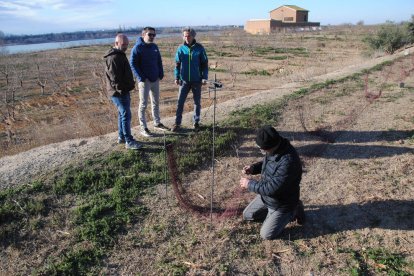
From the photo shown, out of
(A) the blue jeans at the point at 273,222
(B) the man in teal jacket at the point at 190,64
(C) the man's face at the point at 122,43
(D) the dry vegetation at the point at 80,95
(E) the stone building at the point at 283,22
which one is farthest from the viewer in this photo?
(E) the stone building at the point at 283,22

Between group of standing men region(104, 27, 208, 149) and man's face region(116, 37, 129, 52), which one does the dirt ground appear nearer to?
group of standing men region(104, 27, 208, 149)

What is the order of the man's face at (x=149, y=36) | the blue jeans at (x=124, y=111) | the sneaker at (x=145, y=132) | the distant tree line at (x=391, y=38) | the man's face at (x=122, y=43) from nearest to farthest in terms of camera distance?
the man's face at (x=122, y=43) < the blue jeans at (x=124, y=111) < the man's face at (x=149, y=36) < the sneaker at (x=145, y=132) < the distant tree line at (x=391, y=38)

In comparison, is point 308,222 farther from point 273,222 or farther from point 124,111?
point 124,111

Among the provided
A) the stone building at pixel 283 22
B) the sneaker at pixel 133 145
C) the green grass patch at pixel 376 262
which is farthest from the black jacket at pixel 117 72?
the stone building at pixel 283 22

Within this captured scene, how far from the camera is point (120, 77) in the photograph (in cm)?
526

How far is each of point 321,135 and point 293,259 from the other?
12.2ft

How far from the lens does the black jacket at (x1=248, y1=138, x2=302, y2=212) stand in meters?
3.47

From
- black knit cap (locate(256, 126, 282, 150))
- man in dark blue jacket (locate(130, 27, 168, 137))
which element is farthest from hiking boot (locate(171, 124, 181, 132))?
black knit cap (locate(256, 126, 282, 150))

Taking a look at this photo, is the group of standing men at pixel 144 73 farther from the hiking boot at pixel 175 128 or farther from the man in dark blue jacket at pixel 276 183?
the man in dark blue jacket at pixel 276 183

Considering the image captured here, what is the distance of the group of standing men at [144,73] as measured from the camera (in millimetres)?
5234

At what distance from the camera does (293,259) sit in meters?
3.54

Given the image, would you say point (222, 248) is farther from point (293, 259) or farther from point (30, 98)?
point (30, 98)

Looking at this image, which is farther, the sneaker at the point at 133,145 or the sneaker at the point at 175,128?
the sneaker at the point at 175,128

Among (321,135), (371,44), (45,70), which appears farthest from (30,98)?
(371,44)
